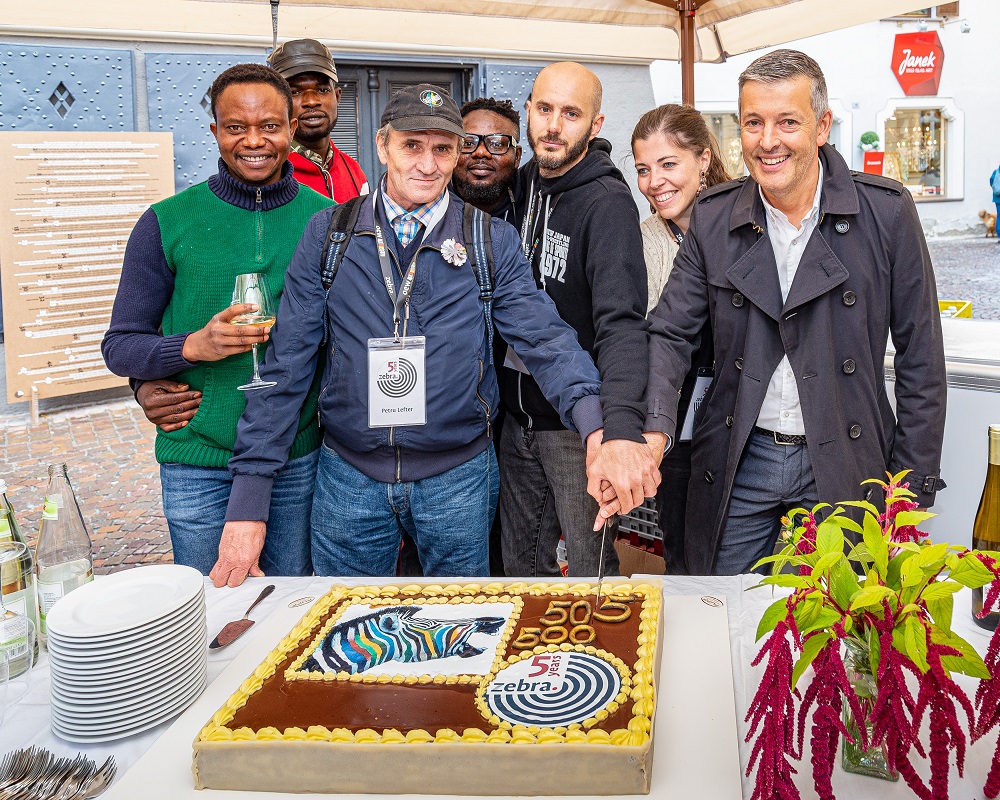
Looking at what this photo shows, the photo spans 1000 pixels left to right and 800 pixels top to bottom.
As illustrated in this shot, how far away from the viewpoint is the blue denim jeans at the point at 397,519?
228 cm

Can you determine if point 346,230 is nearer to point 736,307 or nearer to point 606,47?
point 736,307

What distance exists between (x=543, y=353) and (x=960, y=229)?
627 inches

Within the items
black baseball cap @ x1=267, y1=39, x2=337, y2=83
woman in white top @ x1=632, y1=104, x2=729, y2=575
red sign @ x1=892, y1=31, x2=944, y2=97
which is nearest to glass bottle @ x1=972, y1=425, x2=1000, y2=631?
woman in white top @ x1=632, y1=104, x2=729, y2=575

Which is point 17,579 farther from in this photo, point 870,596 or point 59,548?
point 870,596

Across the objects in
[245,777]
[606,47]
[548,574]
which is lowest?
[548,574]

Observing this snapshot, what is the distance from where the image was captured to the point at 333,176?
138 inches

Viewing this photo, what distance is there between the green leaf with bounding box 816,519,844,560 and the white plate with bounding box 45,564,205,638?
0.97m

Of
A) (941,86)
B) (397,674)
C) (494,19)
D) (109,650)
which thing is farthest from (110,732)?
(941,86)

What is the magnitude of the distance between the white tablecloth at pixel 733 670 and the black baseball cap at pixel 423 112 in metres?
1.16

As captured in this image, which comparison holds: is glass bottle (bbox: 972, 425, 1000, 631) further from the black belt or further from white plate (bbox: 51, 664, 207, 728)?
white plate (bbox: 51, 664, 207, 728)

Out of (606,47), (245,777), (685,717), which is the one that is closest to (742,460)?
(685,717)

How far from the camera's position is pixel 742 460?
2.27 meters

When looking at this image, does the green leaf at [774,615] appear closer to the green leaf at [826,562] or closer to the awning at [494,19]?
the green leaf at [826,562]

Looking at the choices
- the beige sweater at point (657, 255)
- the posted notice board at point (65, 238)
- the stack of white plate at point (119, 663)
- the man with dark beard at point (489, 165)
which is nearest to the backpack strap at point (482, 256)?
the man with dark beard at point (489, 165)
